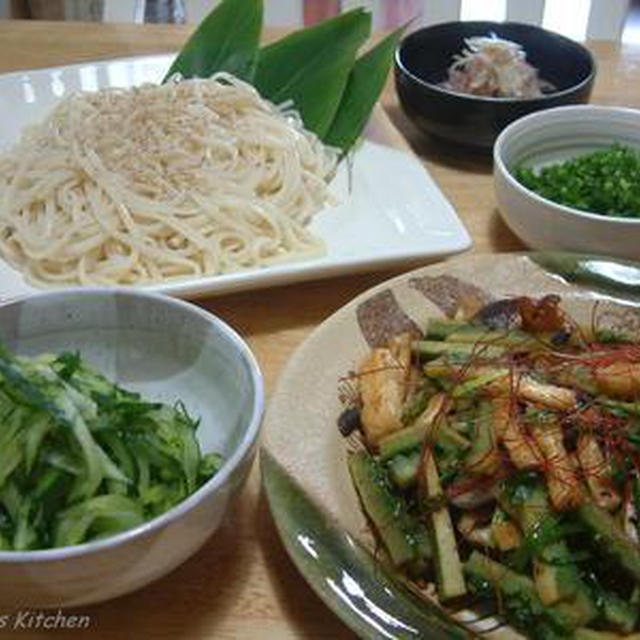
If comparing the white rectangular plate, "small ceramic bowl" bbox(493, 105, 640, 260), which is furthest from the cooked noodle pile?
"small ceramic bowl" bbox(493, 105, 640, 260)

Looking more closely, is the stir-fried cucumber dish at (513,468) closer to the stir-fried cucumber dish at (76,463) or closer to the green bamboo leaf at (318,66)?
the stir-fried cucumber dish at (76,463)

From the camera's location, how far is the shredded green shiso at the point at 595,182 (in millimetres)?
1503

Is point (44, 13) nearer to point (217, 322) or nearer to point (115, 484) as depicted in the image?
point (217, 322)

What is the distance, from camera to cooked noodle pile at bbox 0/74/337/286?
1.50m

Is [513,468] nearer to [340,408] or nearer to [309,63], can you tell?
[340,408]

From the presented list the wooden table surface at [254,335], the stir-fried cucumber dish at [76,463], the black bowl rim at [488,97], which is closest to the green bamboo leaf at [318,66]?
the black bowl rim at [488,97]

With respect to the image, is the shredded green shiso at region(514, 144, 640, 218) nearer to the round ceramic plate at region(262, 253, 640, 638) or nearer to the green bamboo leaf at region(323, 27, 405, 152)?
the round ceramic plate at region(262, 253, 640, 638)

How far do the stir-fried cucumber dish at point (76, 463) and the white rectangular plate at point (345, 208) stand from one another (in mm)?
419

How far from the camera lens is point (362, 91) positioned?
6.04 ft

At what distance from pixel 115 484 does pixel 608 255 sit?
0.85 metres

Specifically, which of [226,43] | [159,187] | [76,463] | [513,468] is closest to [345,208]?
[159,187]

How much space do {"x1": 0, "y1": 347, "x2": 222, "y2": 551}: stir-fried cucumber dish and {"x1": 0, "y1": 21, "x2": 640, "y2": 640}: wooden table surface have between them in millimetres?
132

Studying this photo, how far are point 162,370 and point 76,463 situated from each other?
10.6 inches

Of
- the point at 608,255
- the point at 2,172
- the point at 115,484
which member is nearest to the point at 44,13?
the point at 2,172
